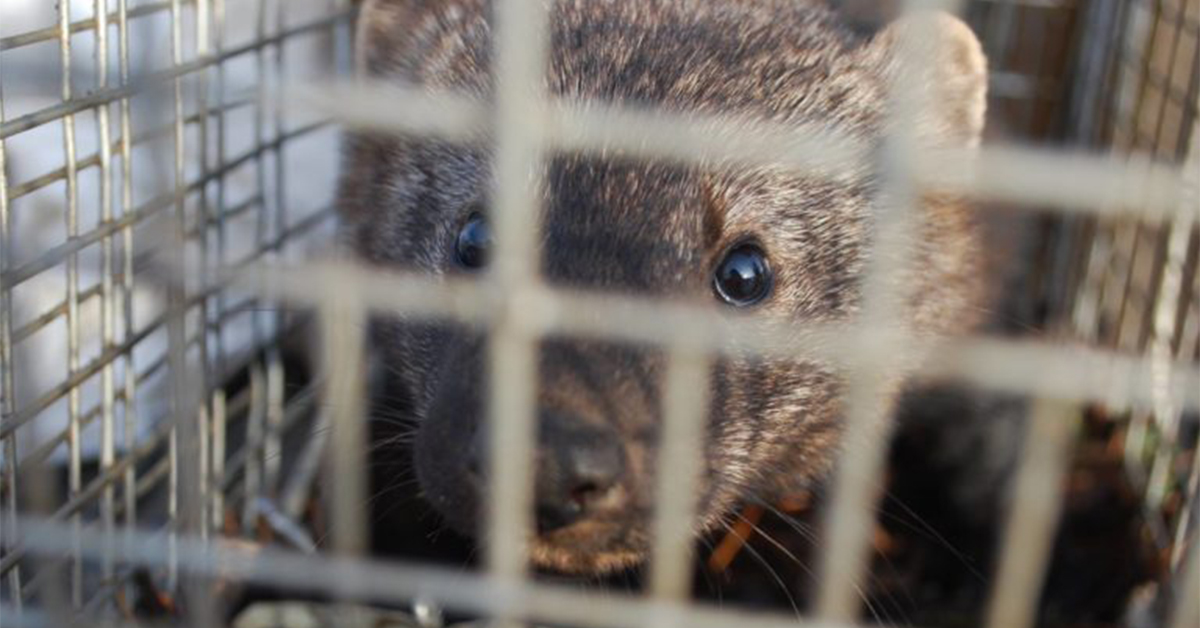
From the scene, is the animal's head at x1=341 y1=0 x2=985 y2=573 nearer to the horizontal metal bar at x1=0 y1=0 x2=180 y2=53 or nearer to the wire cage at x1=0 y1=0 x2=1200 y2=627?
the wire cage at x1=0 y1=0 x2=1200 y2=627

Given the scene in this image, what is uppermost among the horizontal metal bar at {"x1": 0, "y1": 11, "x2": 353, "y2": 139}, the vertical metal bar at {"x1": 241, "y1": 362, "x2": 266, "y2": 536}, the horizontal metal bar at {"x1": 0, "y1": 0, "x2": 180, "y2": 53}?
the horizontal metal bar at {"x1": 0, "y1": 0, "x2": 180, "y2": 53}

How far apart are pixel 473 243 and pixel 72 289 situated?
0.50 meters

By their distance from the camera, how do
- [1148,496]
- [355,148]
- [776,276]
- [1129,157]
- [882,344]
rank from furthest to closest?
[1129,157], [1148,496], [355,148], [776,276], [882,344]

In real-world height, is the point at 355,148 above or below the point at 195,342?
above

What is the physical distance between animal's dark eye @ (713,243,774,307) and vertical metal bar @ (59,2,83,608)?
79cm

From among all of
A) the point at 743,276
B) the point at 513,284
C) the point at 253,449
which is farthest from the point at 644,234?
the point at 253,449

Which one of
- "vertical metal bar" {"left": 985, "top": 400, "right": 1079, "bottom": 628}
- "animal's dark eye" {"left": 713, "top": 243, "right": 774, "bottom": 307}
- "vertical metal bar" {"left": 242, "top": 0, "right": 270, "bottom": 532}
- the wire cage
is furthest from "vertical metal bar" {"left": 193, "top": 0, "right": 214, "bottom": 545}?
"vertical metal bar" {"left": 985, "top": 400, "right": 1079, "bottom": 628}

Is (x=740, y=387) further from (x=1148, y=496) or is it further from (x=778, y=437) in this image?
(x=1148, y=496)

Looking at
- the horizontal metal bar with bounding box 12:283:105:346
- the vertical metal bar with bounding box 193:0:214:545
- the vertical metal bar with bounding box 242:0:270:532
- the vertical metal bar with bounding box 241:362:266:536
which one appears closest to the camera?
the horizontal metal bar with bounding box 12:283:105:346

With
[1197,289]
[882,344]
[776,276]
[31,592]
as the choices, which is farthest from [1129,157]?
[31,592]

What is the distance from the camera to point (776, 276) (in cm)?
165

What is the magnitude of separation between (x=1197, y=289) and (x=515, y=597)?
5.44 feet

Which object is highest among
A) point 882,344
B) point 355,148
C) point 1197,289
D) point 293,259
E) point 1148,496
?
point 882,344

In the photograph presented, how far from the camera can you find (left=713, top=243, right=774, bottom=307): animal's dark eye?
1.57 meters
